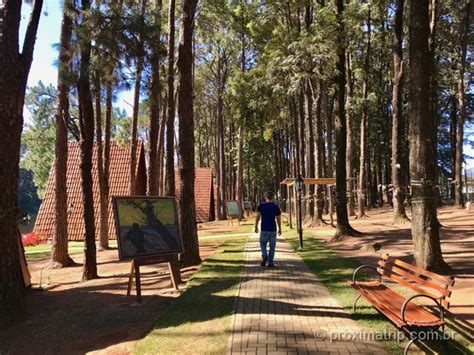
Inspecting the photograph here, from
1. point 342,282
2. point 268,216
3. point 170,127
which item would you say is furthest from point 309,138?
point 342,282

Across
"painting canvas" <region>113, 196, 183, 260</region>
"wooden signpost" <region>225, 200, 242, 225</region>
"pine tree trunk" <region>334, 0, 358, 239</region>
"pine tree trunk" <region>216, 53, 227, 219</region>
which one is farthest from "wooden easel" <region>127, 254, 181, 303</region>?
"pine tree trunk" <region>216, 53, 227, 219</region>

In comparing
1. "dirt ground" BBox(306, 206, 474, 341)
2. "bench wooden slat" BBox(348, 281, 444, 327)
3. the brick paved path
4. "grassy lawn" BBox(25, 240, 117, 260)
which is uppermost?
"bench wooden slat" BBox(348, 281, 444, 327)

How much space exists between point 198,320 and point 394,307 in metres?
2.76

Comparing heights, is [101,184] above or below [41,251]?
above

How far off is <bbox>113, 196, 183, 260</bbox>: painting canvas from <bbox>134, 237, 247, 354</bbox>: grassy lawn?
1.06m

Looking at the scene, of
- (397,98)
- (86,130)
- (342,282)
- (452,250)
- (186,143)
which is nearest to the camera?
(342,282)

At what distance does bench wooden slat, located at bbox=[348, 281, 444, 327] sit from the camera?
4.47 m

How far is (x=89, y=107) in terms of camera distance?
1016 centimetres

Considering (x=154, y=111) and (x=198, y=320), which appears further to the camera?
(x=154, y=111)

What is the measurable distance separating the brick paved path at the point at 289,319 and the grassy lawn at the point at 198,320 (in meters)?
0.19

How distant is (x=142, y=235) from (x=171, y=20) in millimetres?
7679

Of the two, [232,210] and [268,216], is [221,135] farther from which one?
[268,216]

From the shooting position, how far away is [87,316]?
7207 mm

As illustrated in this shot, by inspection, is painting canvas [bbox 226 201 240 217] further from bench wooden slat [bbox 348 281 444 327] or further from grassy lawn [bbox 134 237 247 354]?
bench wooden slat [bbox 348 281 444 327]
